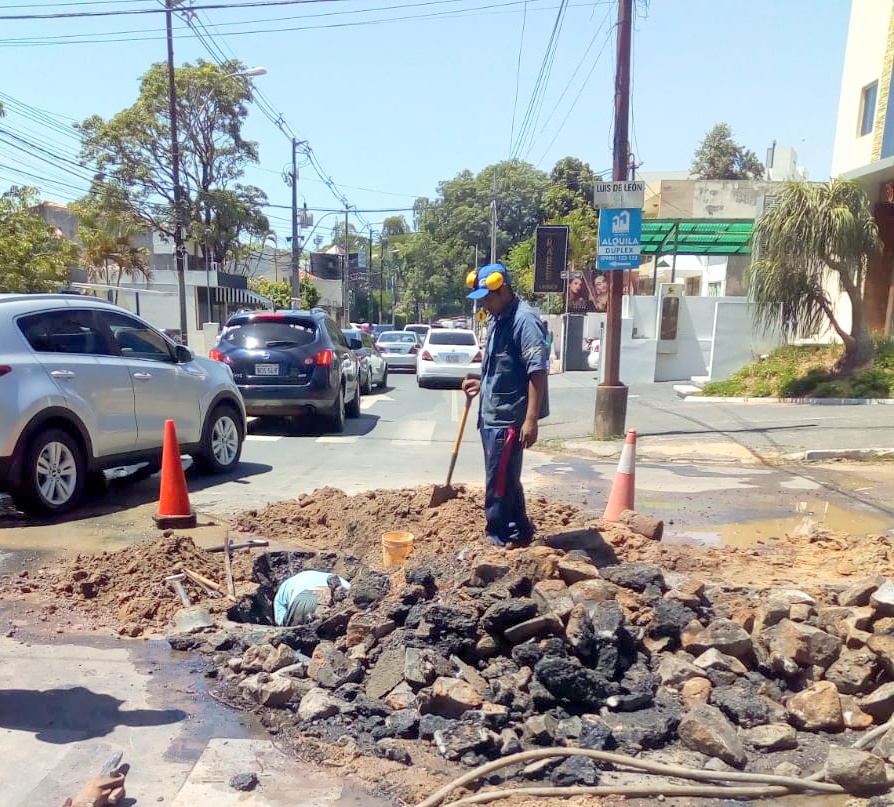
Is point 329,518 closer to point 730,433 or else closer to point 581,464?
point 581,464

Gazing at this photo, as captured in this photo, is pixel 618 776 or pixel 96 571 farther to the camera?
pixel 96 571

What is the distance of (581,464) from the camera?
976cm

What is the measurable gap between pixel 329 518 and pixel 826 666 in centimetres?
383

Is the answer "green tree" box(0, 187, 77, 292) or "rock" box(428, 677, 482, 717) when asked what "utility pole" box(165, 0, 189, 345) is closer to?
"green tree" box(0, 187, 77, 292)

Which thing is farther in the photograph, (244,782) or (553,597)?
(553,597)

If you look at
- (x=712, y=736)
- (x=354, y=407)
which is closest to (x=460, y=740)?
(x=712, y=736)

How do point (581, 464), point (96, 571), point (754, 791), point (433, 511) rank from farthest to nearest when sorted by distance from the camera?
1. point (581, 464)
2. point (433, 511)
3. point (96, 571)
4. point (754, 791)

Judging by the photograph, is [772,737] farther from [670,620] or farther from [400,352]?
[400,352]

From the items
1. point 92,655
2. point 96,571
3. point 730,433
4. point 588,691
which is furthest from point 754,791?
point 730,433

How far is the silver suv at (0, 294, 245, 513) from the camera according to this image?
19.8 feet

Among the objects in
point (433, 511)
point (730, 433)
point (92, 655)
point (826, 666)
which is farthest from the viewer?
point (730, 433)

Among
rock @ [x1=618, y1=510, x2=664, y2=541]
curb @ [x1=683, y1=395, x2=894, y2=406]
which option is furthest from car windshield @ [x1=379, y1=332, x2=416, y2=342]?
rock @ [x1=618, y1=510, x2=664, y2=541]

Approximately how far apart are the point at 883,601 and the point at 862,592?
8.6 inches

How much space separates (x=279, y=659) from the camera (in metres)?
3.75
